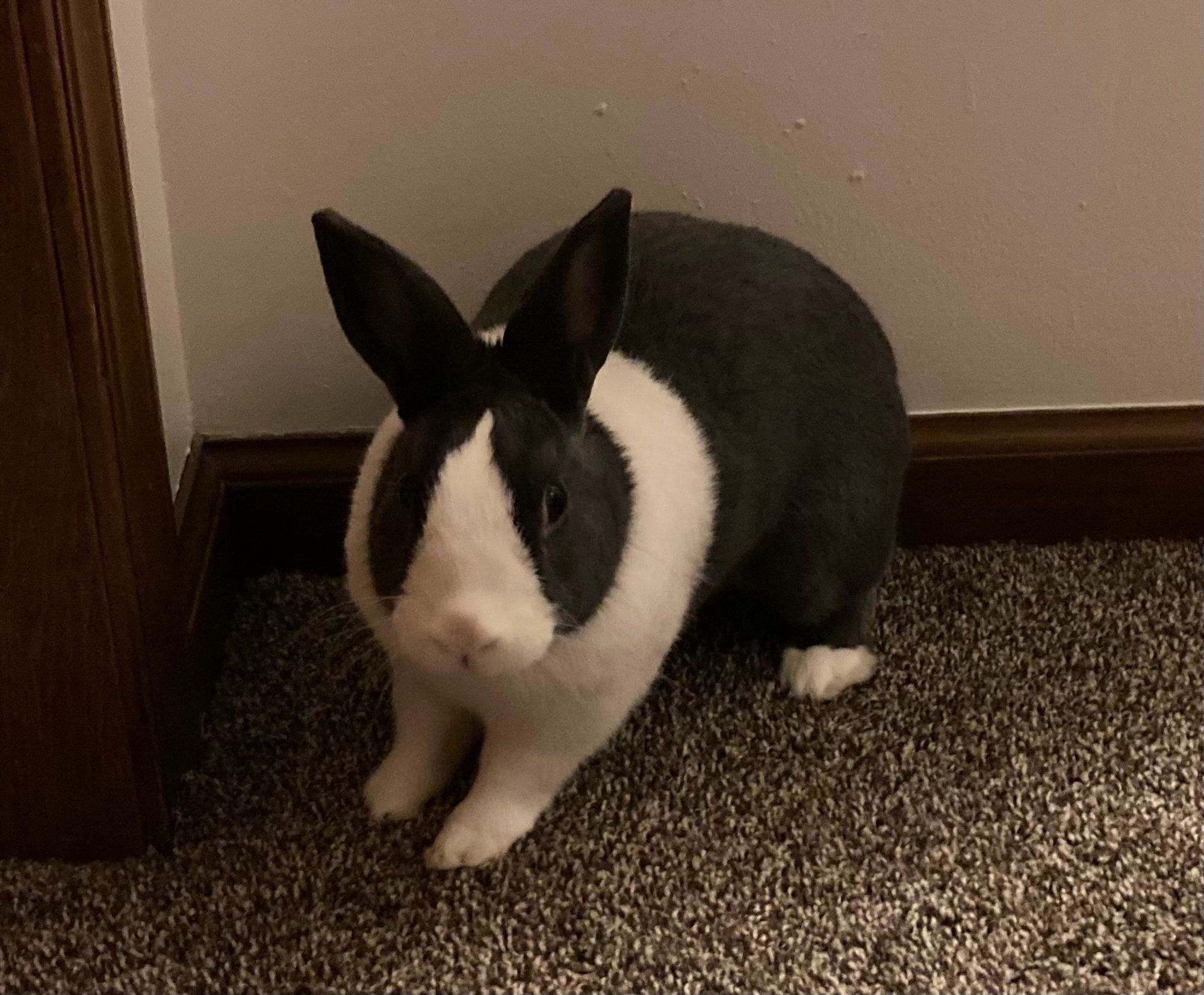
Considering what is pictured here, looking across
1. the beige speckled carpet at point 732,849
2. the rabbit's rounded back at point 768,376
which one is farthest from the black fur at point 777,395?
the beige speckled carpet at point 732,849

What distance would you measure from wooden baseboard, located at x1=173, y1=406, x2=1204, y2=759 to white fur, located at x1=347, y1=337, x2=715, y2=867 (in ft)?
1.05

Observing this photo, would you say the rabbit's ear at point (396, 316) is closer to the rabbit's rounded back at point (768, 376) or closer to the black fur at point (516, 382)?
the black fur at point (516, 382)

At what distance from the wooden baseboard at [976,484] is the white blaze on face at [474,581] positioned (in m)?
0.53

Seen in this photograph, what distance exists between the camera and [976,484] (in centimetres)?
153

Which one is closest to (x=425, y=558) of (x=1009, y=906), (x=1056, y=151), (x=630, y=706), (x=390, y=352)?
(x=390, y=352)

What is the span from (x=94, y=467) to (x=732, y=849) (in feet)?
1.98

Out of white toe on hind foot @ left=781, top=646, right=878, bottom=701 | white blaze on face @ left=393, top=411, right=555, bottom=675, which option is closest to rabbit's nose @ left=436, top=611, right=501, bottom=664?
white blaze on face @ left=393, top=411, right=555, bottom=675

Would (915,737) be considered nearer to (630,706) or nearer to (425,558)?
(630,706)

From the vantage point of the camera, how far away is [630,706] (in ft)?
3.80

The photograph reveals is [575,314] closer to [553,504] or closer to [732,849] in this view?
[553,504]

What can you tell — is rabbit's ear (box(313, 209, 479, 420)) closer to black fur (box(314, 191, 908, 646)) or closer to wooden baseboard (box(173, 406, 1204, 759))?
black fur (box(314, 191, 908, 646))

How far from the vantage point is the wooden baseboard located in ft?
4.76

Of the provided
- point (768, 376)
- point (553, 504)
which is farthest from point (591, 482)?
point (768, 376)

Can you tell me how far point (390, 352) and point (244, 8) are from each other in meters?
0.43
